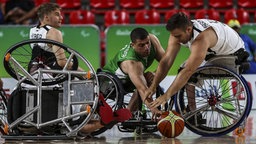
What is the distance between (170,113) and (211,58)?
0.74 meters

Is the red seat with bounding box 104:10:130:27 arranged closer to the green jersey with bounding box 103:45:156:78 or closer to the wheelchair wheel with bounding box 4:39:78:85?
the green jersey with bounding box 103:45:156:78

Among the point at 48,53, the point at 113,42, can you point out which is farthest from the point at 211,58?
the point at 113,42

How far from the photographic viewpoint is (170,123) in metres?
5.76

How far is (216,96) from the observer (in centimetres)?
611

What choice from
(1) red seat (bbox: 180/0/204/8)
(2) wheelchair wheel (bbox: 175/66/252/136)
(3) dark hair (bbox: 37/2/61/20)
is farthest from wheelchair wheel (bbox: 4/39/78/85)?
(1) red seat (bbox: 180/0/204/8)

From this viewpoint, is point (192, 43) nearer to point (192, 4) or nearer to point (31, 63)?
point (31, 63)

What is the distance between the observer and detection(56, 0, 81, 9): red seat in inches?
517

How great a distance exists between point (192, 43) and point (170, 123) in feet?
2.44

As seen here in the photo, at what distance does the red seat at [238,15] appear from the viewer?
1240 centimetres

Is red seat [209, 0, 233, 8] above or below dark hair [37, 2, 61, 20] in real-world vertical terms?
above

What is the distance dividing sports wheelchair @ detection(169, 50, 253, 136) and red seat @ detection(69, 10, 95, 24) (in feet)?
20.8

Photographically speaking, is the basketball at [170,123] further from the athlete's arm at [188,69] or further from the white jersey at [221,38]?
the white jersey at [221,38]

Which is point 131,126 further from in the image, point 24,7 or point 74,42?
point 24,7

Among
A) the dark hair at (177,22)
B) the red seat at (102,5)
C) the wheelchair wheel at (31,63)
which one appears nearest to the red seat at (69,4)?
the red seat at (102,5)
